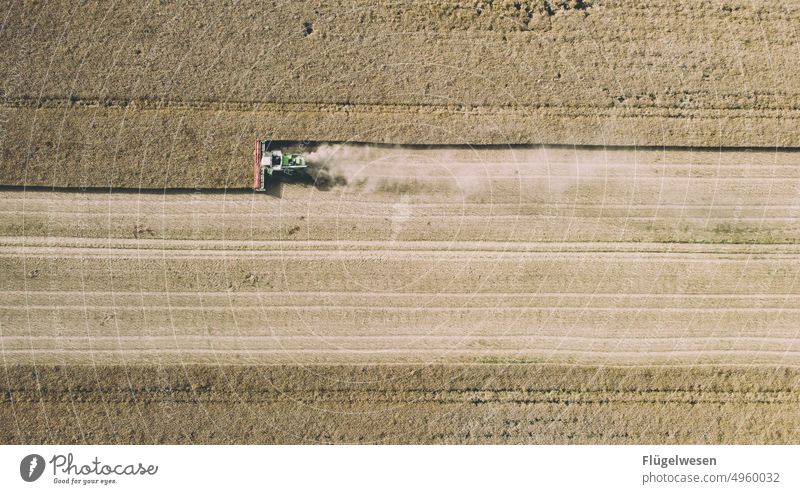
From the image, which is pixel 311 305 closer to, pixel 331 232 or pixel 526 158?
pixel 331 232
